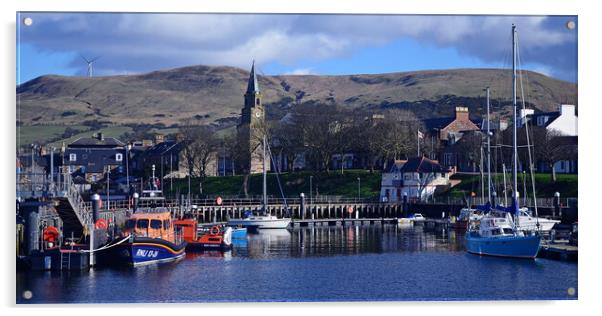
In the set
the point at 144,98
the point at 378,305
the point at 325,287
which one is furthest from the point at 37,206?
the point at 144,98

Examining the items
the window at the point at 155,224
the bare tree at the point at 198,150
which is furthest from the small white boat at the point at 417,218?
the window at the point at 155,224

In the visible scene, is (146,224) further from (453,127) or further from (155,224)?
(453,127)

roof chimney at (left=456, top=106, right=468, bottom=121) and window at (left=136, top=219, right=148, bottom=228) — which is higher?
roof chimney at (left=456, top=106, right=468, bottom=121)

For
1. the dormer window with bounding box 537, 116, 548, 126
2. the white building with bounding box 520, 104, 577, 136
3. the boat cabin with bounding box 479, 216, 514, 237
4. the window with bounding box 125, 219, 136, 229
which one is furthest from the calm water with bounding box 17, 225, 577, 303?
the dormer window with bounding box 537, 116, 548, 126

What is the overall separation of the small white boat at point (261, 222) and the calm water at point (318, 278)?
53.9 ft

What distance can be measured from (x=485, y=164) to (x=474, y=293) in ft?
151

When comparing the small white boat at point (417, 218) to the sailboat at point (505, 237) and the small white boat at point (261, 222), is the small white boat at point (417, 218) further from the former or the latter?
the sailboat at point (505, 237)

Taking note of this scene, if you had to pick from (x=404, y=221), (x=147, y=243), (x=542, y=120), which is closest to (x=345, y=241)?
(x=147, y=243)

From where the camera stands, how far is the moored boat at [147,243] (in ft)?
120

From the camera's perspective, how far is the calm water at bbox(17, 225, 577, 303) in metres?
27.8

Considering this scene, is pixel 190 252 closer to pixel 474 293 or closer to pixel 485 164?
pixel 474 293

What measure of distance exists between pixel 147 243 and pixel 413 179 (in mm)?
45767

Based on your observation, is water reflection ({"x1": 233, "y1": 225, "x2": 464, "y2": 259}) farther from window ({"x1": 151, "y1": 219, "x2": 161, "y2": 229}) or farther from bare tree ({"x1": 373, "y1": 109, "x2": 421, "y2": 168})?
bare tree ({"x1": 373, "y1": 109, "x2": 421, "y2": 168})

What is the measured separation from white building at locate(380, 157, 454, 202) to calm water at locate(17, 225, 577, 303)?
1273 inches
